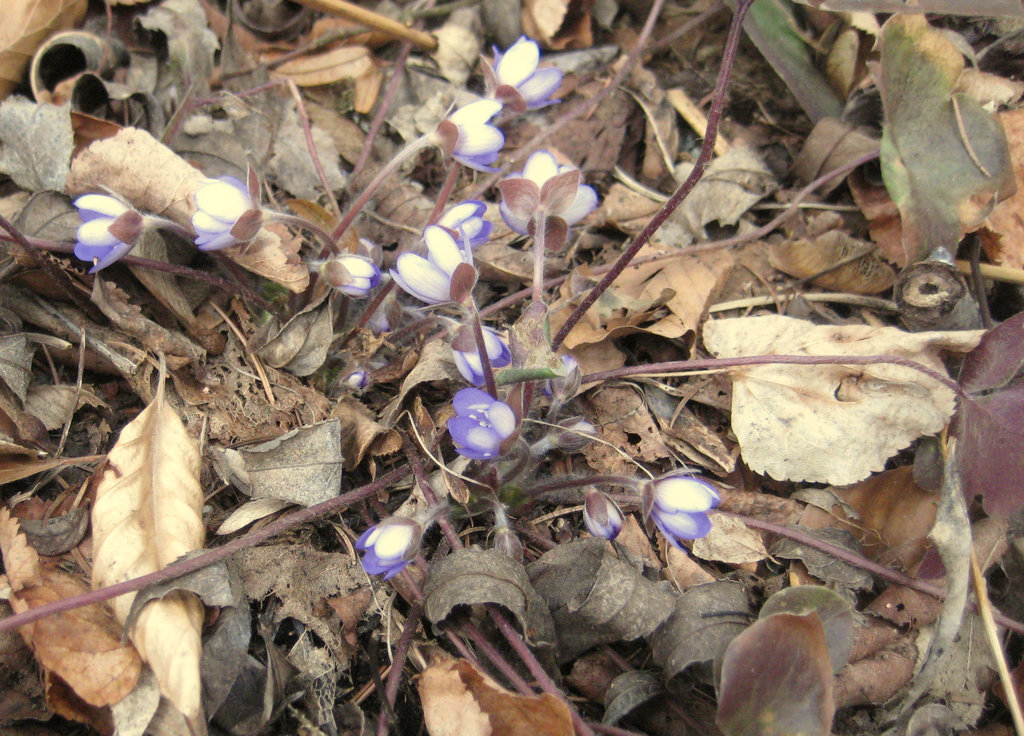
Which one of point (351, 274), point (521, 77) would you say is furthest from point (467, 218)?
point (521, 77)

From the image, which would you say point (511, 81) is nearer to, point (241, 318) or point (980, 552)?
point (241, 318)

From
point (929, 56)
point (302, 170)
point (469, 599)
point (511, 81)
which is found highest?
point (929, 56)

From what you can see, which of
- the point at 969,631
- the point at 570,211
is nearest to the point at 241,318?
the point at 570,211

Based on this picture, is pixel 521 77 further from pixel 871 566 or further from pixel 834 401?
pixel 871 566

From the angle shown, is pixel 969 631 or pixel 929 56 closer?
pixel 969 631

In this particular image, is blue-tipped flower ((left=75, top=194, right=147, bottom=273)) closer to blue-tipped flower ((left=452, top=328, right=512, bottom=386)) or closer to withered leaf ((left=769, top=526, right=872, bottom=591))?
blue-tipped flower ((left=452, top=328, right=512, bottom=386))

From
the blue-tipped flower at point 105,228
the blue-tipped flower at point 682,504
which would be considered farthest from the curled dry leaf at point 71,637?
the blue-tipped flower at point 682,504
